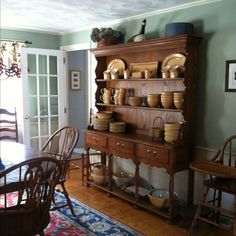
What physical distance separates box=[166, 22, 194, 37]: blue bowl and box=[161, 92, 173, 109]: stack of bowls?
62cm

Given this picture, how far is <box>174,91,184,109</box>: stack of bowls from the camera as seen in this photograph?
2.92m

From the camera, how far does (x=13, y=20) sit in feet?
13.1

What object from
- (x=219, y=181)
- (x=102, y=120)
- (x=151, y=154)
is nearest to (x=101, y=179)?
(x=102, y=120)

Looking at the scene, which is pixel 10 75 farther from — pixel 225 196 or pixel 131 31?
pixel 225 196

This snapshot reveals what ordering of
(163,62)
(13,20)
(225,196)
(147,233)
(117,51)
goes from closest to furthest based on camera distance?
(147,233), (225,196), (163,62), (117,51), (13,20)

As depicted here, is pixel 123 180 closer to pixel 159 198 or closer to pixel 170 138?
pixel 159 198

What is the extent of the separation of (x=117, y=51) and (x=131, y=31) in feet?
1.35

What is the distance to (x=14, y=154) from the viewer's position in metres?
2.73

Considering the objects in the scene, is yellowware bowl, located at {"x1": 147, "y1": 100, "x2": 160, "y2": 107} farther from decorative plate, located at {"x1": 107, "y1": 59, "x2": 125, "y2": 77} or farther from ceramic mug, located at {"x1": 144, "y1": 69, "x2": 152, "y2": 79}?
decorative plate, located at {"x1": 107, "y1": 59, "x2": 125, "y2": 77}

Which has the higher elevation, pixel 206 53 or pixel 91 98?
pixel 206 53

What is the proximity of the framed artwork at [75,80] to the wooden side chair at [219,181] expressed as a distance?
331 cm

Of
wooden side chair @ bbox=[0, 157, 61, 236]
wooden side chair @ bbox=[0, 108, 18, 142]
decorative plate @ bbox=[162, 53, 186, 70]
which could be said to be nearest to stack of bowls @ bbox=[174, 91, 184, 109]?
decorative plate @ bbox=[162, 53, 186, 70]

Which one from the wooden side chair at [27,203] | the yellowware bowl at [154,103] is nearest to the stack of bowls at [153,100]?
the yellowware bowl at [154,103]

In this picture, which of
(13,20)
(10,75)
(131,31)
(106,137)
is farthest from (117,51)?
(10,75)
